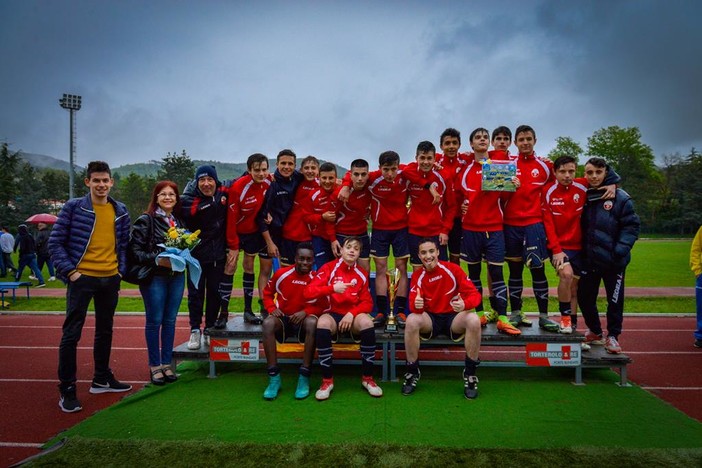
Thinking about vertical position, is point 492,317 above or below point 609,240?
below

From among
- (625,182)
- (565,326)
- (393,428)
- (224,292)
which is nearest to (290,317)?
(224,292)

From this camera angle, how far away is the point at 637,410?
4105mm

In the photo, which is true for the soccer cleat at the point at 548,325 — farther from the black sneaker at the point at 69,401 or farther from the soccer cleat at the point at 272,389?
the black sneaker at the point at 69,401

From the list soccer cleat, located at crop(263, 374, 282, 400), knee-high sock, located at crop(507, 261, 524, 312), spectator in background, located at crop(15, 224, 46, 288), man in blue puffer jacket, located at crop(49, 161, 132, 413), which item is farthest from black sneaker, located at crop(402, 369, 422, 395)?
spectator in background, located at crop(15, 224, 46, 288)

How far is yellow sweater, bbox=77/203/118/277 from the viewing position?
14.3 ft

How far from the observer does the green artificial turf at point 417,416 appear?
3557 millimetres

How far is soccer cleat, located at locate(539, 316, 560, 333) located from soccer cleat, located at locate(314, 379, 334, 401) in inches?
101

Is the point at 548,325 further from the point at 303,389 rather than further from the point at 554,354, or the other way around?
the point at 303,389

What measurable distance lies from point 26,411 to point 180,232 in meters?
2.29

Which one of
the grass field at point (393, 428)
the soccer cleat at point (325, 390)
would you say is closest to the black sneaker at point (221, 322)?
the grass field at point (393, 428)

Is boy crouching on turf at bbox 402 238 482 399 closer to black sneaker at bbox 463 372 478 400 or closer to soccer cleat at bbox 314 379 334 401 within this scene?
black sneaker at bbox 463 372 478 400

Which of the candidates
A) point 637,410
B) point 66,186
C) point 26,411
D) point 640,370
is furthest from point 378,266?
point 66,186

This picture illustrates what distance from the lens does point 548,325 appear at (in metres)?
5.03

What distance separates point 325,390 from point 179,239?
2206 millimetres
